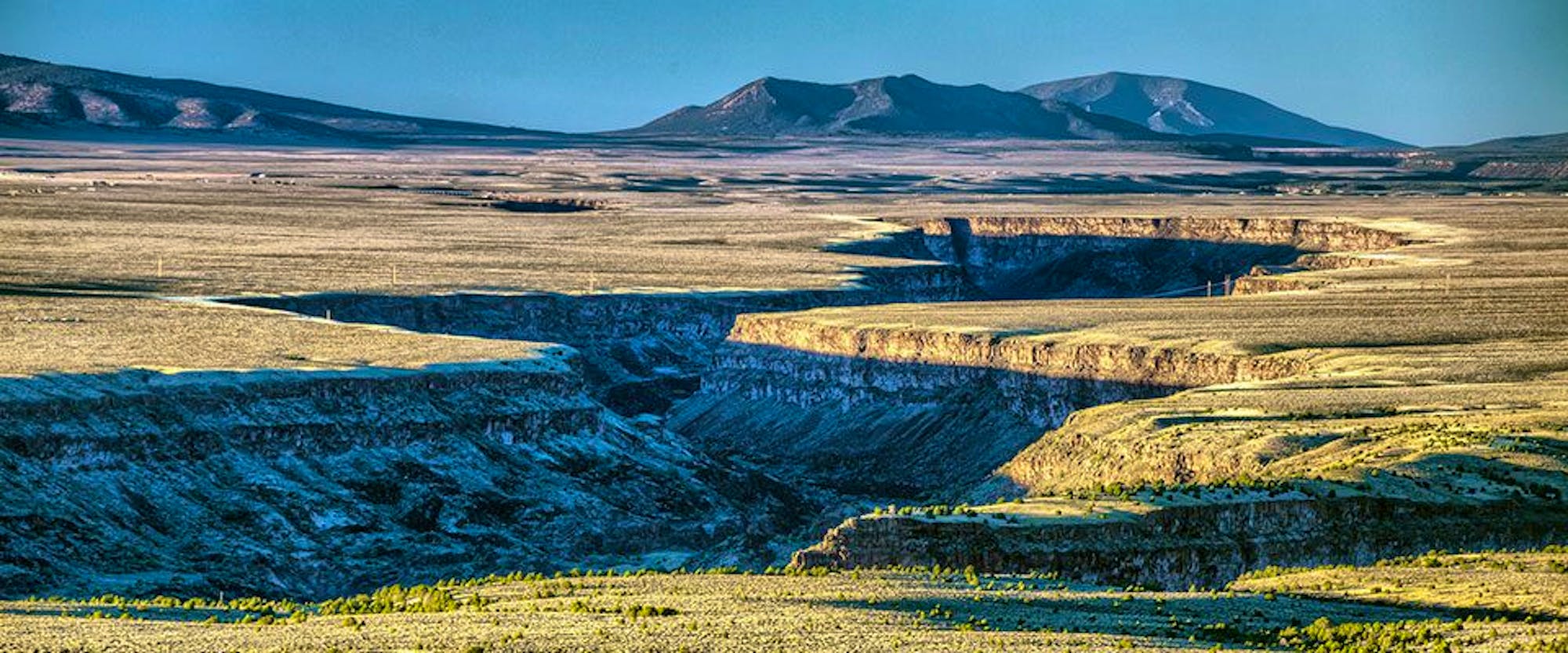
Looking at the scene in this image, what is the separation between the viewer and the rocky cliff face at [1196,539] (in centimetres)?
5616

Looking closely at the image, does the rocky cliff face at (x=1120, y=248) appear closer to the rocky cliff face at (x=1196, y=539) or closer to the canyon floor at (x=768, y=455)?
the canyon floor at (x=768, y=455)

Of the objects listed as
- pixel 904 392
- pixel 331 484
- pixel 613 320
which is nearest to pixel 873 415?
pixel 904 392

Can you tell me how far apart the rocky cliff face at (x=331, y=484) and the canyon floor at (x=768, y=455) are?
138mm

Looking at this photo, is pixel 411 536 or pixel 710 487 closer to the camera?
pixel 411 536

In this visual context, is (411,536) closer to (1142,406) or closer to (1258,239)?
(1142,406)

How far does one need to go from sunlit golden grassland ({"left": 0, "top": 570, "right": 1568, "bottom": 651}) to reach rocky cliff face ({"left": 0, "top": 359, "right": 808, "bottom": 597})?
16.0 meters

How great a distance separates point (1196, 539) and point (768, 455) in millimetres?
47153

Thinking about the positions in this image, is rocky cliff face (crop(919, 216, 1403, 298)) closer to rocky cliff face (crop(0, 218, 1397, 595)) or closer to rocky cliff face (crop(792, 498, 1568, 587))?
rocky cliff face (crop(0, 218, 1397, 595))

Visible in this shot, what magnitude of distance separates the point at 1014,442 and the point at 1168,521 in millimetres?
36251

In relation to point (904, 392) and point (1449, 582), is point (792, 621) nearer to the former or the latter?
point (1449, 582)

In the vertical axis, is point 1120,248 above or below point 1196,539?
below

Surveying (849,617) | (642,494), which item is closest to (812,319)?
(642,494)

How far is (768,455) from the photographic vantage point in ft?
343

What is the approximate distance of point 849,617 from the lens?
44281 millimetres
